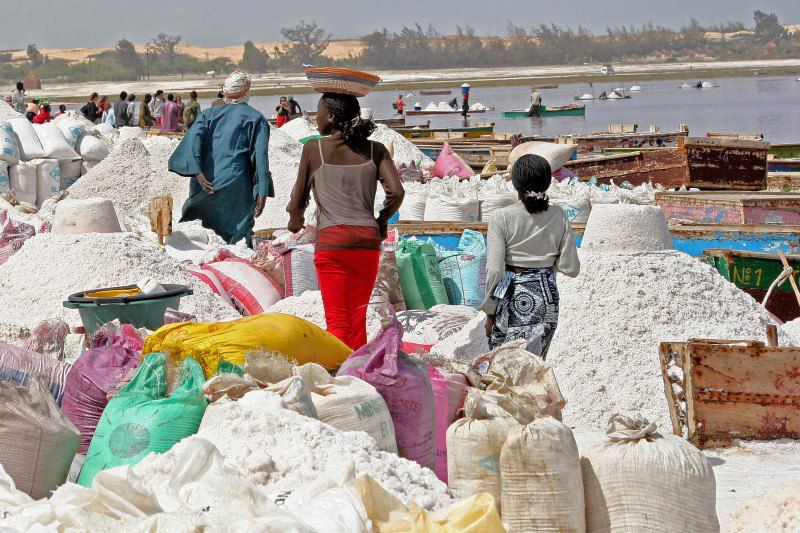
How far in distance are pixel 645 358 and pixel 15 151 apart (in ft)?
24.4

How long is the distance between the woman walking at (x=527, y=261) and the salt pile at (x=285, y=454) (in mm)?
1671

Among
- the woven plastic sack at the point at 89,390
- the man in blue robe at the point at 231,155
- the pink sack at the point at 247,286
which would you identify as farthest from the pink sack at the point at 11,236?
the woven plastic sack at the point at 89,390

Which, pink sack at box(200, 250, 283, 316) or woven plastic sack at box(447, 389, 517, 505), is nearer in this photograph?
woven plastic sack at box(447, 389, 517, 505)

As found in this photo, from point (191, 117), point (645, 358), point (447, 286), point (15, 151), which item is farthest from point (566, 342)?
point (191, 117)

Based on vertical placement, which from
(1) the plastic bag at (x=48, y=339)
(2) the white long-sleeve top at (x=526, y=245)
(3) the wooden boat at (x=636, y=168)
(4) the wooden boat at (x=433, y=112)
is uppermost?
(2) the white long-sleeve top at (x=526, y=245)

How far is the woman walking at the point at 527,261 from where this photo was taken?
4281 millimetres

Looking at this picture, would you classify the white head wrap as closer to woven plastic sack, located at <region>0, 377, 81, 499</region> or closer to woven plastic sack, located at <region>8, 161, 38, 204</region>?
woven plastic sack, located at <region>0, 377, 81, 499</region>

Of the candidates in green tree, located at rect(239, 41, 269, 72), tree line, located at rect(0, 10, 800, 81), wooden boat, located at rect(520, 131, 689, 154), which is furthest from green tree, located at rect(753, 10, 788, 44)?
wooden boat, located at rect(520, 131, 689, 154)

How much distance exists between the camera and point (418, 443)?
3107 mm

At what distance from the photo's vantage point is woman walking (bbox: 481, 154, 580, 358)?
4281 mm

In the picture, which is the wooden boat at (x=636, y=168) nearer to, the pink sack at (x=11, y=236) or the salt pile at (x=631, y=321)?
the salt pile at (x=631, y=321)

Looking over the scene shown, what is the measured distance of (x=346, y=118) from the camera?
431 cm

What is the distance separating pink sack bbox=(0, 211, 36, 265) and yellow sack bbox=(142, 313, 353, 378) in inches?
129

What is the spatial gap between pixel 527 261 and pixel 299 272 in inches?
73.0
